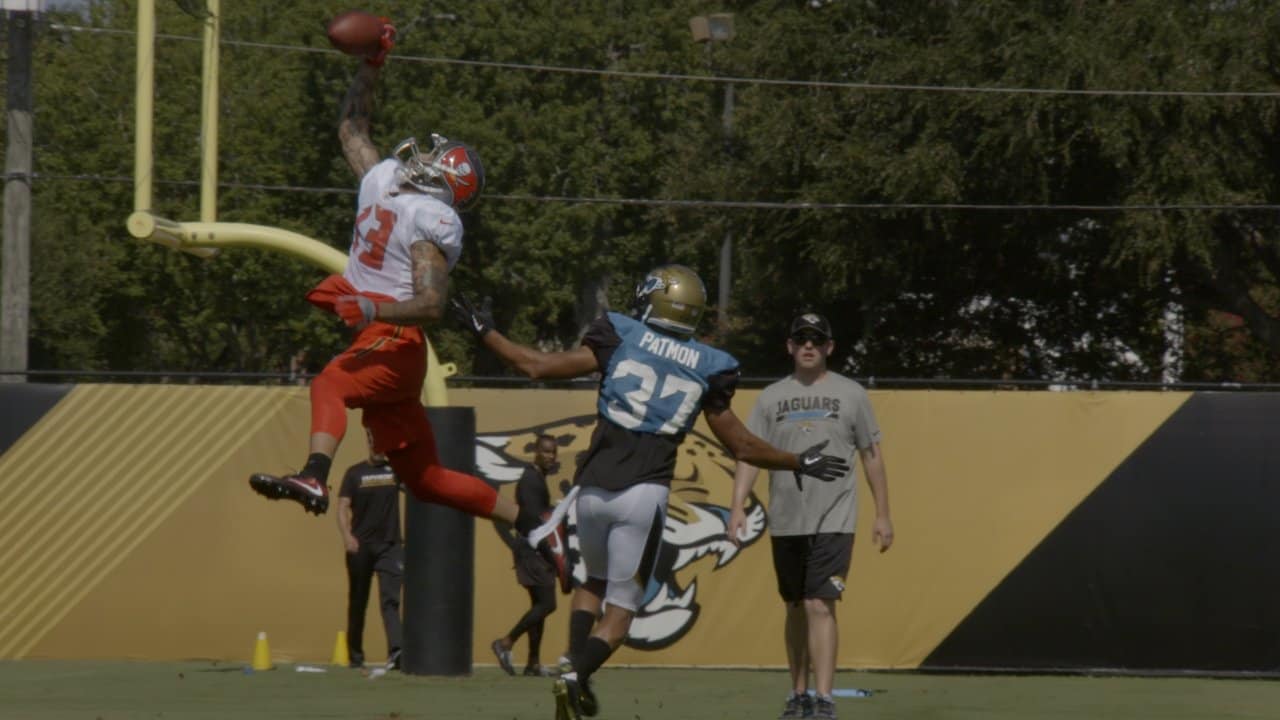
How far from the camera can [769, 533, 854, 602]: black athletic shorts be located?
32.6 ft

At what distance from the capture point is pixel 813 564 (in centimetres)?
1000

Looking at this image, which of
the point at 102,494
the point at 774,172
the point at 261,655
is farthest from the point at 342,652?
the point at 774,172

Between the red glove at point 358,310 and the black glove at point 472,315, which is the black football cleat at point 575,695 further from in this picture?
the red glove at point 358,310

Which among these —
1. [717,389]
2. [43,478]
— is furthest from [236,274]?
[717,389]

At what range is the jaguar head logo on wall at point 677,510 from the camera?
14.0 m

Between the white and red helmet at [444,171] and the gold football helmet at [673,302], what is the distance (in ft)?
2.98

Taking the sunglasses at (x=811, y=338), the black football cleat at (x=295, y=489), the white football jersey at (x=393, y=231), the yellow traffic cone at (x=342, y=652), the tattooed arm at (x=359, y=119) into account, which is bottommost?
the yellow traffic cone at (x=342, y=652)

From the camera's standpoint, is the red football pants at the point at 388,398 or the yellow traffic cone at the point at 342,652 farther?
the yellow traffic cone at the point at 342,652

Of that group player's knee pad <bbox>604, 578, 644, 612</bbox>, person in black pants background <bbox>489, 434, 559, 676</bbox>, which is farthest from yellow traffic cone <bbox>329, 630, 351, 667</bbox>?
player's knee pad <bbox>604, 578, 644, 612</bbox>

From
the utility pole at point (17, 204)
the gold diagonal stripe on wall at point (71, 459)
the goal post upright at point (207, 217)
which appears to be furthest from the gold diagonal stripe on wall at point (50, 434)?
the utility pole at point (17, 204)

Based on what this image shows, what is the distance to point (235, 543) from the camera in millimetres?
14180

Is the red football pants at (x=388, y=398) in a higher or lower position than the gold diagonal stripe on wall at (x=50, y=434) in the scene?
higher

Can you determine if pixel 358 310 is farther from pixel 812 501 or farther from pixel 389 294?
pixel 812 501

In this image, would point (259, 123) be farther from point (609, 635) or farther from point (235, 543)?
point (609, 635)
